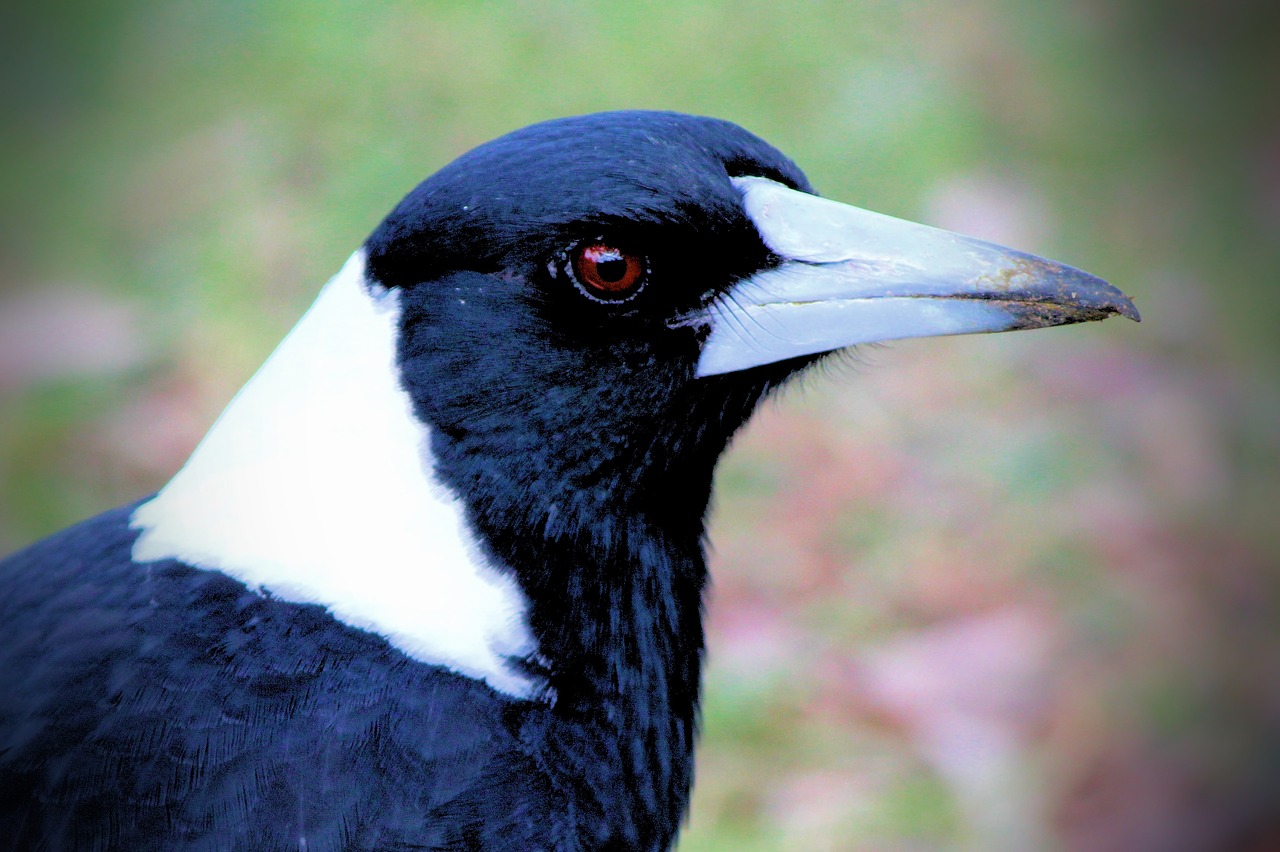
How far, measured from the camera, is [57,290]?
3.33 m

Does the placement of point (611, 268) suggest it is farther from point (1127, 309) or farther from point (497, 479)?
point (1127, 309)

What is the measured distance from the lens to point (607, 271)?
127 cm

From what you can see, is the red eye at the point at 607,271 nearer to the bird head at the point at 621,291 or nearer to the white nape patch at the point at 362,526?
the bird head at the point at 621,291

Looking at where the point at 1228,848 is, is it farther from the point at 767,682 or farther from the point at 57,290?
the point at 57,290

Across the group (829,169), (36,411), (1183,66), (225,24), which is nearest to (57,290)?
(36,411)

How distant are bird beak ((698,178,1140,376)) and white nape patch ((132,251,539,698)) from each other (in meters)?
0.32

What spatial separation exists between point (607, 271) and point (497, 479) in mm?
239

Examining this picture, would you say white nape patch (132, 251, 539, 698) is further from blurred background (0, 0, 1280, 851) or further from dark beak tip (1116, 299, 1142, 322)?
blurred background (0, 0, 1280, 851)

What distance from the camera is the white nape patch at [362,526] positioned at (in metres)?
1.29

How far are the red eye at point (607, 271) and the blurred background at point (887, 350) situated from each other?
145 centimetres

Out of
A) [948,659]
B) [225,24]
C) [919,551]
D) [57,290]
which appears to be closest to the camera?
[948,659]

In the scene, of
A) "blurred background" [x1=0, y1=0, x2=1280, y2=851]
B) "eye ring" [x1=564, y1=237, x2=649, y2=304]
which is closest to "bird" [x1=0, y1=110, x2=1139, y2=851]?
"eye ring" [x1=564, y1=237, x2=649, y2=304]

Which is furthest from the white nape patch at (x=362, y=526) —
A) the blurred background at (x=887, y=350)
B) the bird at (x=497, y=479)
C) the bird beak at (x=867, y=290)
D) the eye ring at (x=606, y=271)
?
the blurred background at (x=887, y=350)

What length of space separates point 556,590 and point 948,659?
1.52 m
